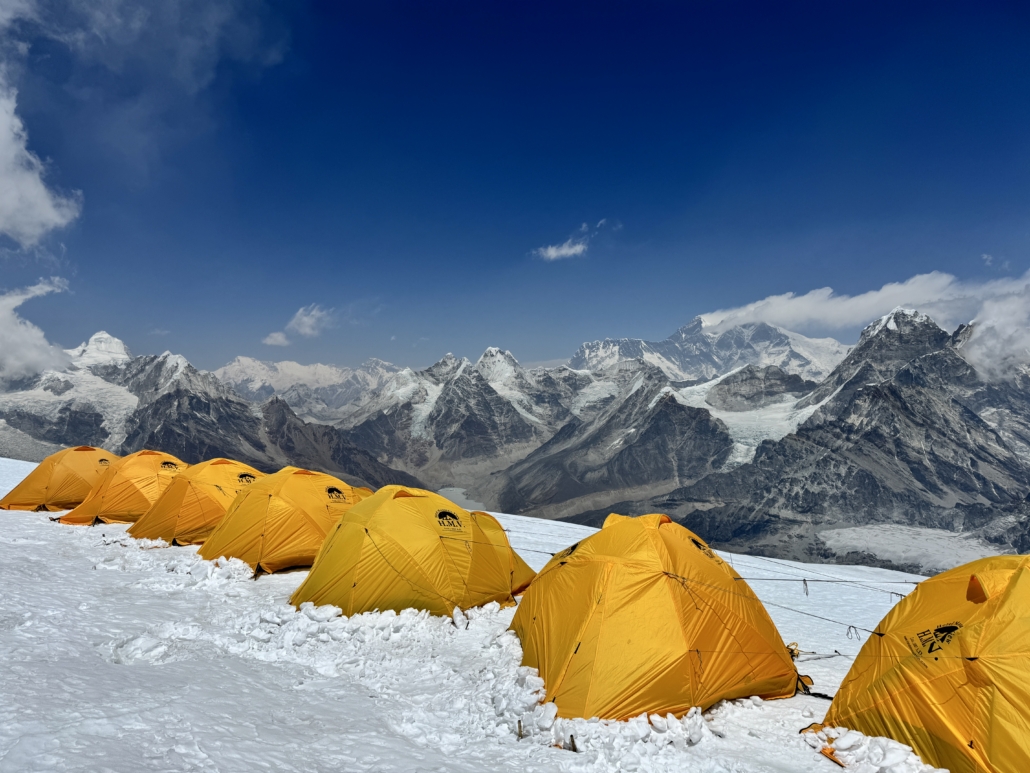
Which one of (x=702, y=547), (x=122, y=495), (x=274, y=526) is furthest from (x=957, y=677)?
(x=122, y=495)

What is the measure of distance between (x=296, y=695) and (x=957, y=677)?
10.9 metres

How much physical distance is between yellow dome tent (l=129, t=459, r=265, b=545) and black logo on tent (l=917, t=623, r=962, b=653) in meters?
20.3

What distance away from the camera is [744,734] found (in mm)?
9078

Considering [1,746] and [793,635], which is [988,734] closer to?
[793,635]

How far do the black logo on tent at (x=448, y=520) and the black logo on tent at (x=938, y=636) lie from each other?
1116 centimetres

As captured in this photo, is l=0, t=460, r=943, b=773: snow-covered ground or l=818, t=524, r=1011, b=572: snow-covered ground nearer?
l=0, t=460, r=943, b=773: snow-covered ground

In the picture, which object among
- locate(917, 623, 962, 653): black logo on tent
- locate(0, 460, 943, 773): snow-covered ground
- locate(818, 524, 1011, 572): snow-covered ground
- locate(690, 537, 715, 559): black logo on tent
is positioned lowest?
locate(818, 524, 1011, 572): snow-covered ground

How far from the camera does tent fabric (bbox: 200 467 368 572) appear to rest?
17.4 m

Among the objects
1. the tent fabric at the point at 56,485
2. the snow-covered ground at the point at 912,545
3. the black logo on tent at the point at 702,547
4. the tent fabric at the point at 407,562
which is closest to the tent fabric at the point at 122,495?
the tent fabric at the point at 56,485

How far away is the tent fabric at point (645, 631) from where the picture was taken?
9352 mm

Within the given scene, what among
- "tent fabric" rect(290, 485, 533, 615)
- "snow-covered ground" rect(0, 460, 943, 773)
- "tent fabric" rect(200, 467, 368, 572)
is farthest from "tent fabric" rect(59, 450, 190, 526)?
"tent fabric" rect(290, 485, 533, 615)

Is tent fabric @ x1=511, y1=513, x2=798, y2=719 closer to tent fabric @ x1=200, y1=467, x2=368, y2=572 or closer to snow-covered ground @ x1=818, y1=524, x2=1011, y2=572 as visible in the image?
tent fabric @ x1=200, y1=467, x2=368, y2=572

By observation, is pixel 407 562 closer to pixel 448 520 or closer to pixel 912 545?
pixel 448 520

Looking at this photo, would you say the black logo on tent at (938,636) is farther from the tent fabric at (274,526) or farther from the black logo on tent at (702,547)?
the tent fabric at (274,526)
